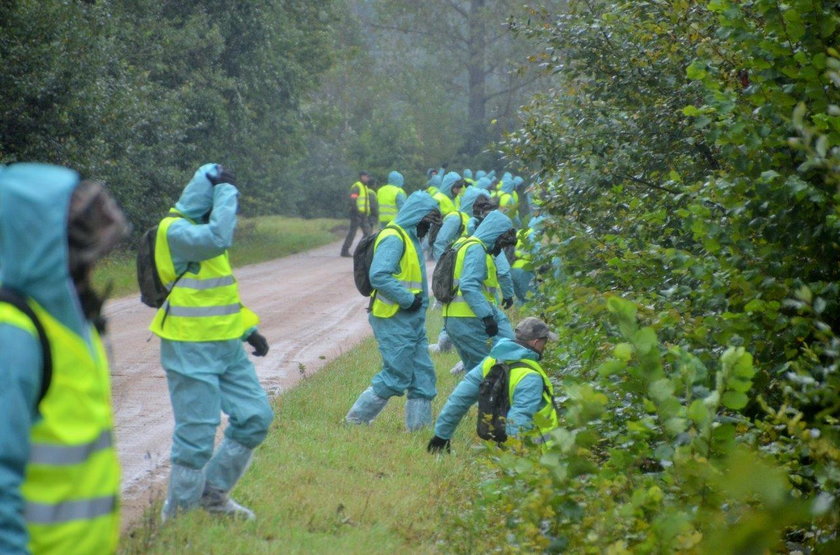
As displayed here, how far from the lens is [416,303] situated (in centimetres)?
912

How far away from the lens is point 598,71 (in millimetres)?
10266

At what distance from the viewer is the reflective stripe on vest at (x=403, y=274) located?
9.17 metres

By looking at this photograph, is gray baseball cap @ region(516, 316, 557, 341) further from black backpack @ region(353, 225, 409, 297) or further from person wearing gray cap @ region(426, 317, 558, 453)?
black backpack @ region(353, 225, 409, 297)

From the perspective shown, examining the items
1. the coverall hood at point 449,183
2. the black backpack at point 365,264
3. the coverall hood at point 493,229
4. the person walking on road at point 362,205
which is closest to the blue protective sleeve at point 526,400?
the black backpack at point 365,264

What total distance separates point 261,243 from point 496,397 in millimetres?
23898

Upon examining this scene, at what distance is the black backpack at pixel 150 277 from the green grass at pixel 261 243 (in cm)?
1241

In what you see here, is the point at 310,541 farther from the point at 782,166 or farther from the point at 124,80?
the point at 124,80

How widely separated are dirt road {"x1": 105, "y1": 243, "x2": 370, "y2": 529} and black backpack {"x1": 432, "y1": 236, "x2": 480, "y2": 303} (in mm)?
1880

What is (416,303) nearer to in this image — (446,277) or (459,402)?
(446,277)

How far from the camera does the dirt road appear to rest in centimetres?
803

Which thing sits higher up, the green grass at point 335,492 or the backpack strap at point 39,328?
the backpack strap at point 39,328

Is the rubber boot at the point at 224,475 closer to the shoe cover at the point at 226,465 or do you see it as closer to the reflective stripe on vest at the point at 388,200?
the shoe cover at the point at 226,465

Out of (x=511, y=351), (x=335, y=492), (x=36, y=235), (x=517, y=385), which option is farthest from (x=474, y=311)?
(x=36, y=235)

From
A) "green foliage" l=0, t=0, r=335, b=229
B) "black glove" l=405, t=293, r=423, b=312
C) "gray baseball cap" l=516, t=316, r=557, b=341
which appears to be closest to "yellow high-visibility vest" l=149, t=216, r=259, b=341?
"gray baseball cap" l=516, t=316, r=557, b=341
